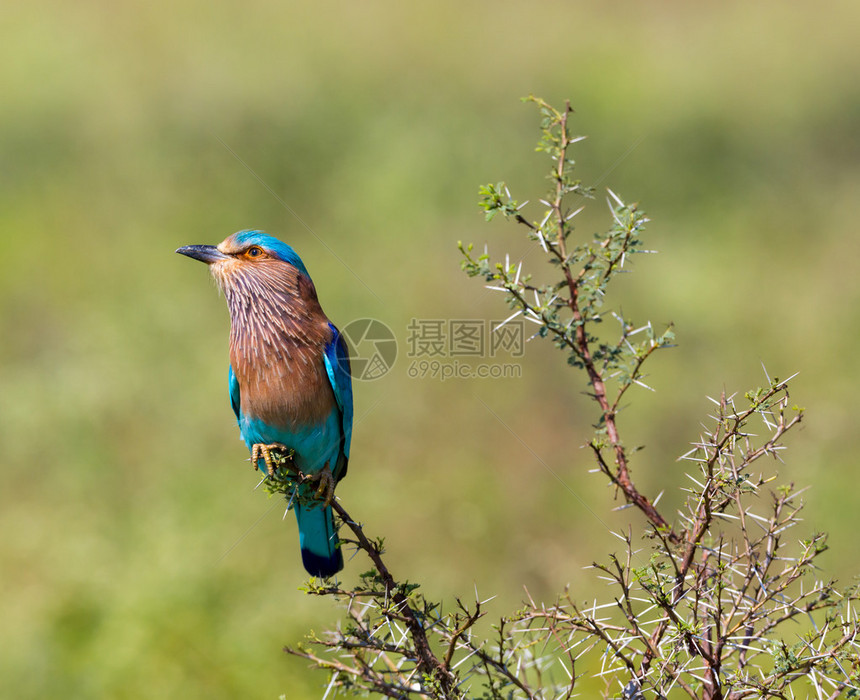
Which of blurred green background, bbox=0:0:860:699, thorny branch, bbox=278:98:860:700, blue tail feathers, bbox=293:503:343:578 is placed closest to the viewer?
thorny branch, bbox=278:98:860:700

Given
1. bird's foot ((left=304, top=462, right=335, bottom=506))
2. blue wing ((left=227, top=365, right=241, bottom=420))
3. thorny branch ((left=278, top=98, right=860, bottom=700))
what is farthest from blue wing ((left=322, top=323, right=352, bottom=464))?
thorny branch ((left=278, top=98, right=860, bottom=700))

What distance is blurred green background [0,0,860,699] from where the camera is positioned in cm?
605

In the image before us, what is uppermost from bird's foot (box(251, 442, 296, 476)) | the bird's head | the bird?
the bird's head

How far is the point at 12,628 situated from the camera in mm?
5676

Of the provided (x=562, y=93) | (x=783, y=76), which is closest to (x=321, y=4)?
(x=562, y=93)

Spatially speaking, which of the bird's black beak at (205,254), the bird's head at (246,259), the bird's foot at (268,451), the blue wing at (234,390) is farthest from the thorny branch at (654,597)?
the bird's black beak at (205,254)

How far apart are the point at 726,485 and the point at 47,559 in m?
5.54

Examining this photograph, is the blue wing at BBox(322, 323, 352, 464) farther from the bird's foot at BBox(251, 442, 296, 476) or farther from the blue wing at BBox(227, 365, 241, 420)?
the blue wing at BBox(227, 365, 241, 420)

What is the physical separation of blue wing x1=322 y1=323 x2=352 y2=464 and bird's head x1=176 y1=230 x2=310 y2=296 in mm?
407

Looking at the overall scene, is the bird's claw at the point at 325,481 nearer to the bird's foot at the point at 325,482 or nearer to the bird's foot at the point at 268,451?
the bird's foot at the point at 325,482

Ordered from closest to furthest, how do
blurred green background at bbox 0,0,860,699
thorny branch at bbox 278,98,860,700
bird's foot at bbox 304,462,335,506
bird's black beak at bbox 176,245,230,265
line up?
thorny branch at bbox 278,98,860,700
bird's foot at bbox 304,462,335,506
bird's black beak at bbox 176,245,230,265
blurred green background at bbox 0,0,860,699

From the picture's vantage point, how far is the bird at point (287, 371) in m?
4.06

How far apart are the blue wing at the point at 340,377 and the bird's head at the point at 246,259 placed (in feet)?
1.33

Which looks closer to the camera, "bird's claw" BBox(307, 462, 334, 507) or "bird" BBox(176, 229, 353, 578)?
"bird's claw" BBox(307, 462, 334, 507)
